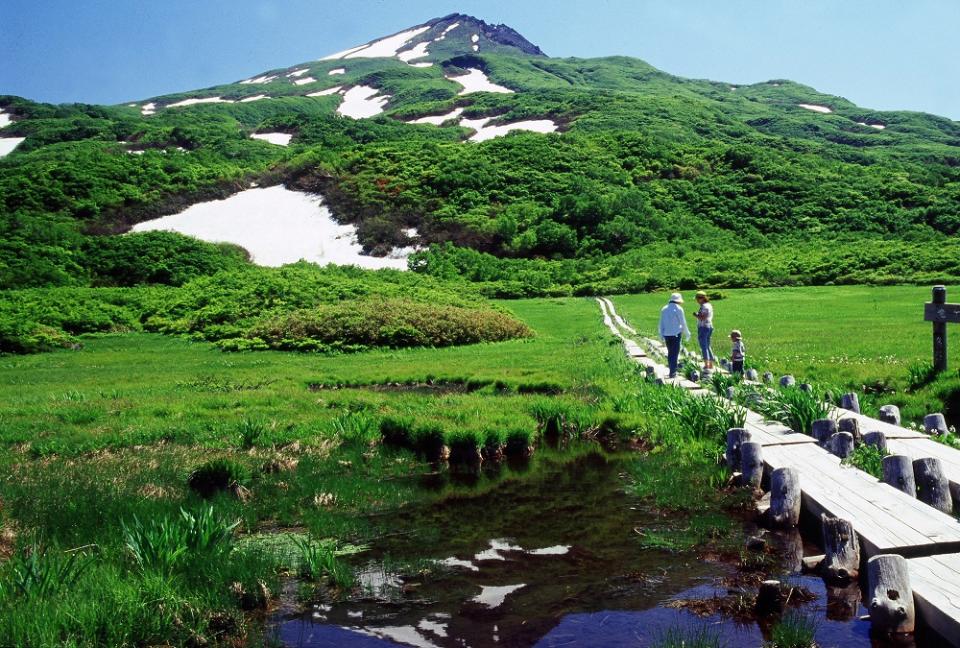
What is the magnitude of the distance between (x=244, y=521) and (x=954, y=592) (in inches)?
297

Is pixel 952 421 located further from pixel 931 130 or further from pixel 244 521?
pixel 931 130

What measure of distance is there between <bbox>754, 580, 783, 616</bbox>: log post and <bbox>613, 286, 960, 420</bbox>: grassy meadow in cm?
903

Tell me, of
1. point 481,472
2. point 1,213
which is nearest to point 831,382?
point 481,472

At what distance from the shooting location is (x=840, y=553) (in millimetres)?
7145

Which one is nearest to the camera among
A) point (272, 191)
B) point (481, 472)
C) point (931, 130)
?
point (481, 472)

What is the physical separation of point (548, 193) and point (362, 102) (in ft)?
322

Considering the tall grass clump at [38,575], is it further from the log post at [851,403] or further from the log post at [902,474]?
the log post at [851,403]

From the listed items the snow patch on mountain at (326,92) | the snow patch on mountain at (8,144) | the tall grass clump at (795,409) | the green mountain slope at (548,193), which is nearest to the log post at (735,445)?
the tall grass clump at (795,409)

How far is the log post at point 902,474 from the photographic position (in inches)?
337

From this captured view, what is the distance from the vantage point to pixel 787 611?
6.63m

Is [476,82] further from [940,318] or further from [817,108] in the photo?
[940,318]

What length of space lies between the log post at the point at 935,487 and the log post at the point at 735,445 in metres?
2.39

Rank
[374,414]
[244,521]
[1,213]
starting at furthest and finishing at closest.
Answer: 1. [1,213]
2. [374,414]
3. [244,521]

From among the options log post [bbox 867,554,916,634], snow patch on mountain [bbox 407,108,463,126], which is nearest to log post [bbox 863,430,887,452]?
log post [bbox 867,554,916,634]
